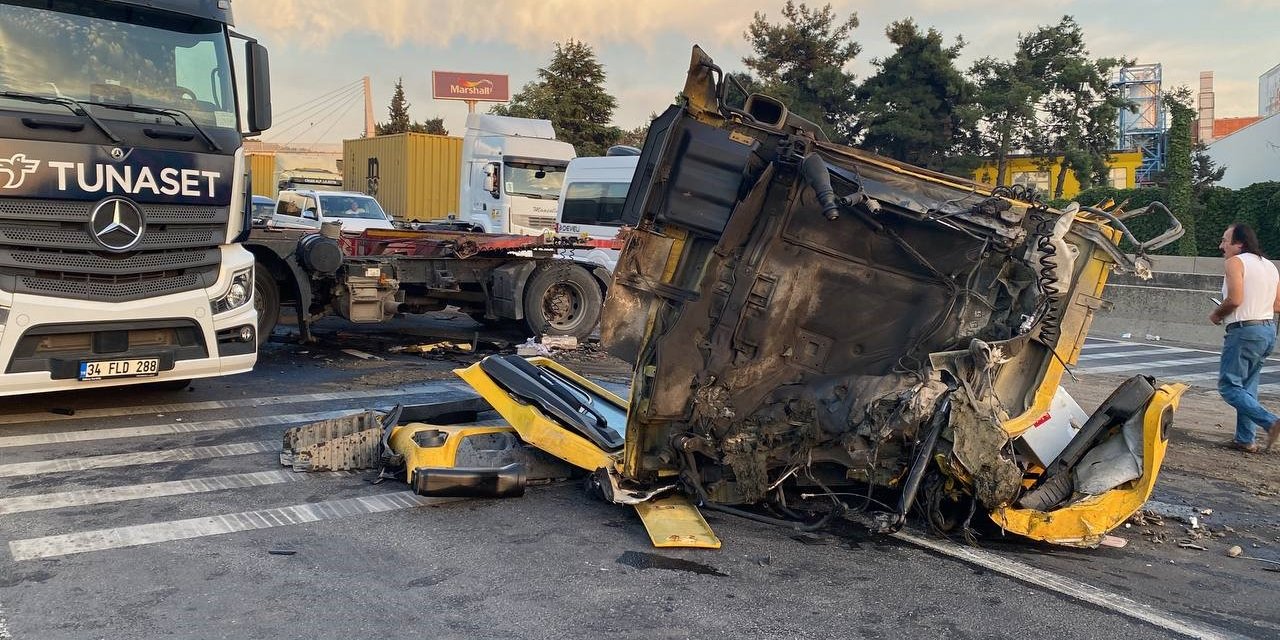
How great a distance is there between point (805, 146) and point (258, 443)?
413cm

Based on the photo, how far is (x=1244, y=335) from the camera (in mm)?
7070

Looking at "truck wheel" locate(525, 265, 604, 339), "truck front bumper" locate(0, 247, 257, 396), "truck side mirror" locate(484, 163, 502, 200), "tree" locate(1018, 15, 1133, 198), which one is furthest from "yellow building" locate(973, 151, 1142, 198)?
"truck front bumper" locate(0, 247, 257, 396)

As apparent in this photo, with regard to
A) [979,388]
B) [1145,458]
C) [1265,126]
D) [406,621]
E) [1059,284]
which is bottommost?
[406,621]

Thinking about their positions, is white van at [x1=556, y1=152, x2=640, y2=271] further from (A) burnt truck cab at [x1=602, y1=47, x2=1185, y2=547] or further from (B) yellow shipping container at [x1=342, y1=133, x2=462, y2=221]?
(A) burnt truck cab at [x1=602, y1=47, x2=1185, y2=547]

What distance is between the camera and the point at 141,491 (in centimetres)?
512

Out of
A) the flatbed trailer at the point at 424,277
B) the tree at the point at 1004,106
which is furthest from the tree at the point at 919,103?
the flatbed trailer at the point at 424,277

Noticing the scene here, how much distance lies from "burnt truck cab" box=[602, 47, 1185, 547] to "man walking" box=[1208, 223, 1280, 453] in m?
2.93

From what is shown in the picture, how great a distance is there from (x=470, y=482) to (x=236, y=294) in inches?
124

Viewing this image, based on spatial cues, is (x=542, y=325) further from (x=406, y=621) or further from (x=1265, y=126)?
(x=1265, y=126)

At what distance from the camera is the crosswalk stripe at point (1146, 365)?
38.2 ft

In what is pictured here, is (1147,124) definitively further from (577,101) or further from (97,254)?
(97,254)

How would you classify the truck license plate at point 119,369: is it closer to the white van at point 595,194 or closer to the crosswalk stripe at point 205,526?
the crosswalk stripe at point 205,526

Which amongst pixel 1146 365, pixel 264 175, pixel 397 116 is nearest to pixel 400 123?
pixel 397 116

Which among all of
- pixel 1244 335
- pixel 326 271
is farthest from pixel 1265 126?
pixel 326 271
